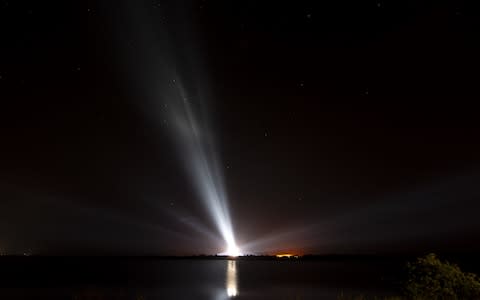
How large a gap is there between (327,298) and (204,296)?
475 inches

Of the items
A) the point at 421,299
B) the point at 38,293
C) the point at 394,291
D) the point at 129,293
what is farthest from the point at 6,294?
the point at 421,299

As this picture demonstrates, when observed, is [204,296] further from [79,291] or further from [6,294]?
A: [6,294]

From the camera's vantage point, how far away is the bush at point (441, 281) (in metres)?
14.0

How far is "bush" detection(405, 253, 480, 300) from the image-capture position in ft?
46.1

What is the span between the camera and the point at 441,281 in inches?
578

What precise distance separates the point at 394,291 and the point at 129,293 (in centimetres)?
2819

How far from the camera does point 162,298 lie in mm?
44906

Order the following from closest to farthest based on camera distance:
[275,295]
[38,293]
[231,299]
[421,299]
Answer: [421,299] < [231,299] < [275,295] < [38,293]

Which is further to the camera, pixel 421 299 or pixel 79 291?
pixel 79 291

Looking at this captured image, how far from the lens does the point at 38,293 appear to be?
50531mm

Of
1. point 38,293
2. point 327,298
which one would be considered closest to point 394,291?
point 327,298

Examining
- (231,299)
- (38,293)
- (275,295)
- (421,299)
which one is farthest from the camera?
(38,293)

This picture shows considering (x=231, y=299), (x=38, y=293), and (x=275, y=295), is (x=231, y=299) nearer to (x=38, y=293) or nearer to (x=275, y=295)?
(x=275, y=295)

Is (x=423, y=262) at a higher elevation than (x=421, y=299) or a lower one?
higher
